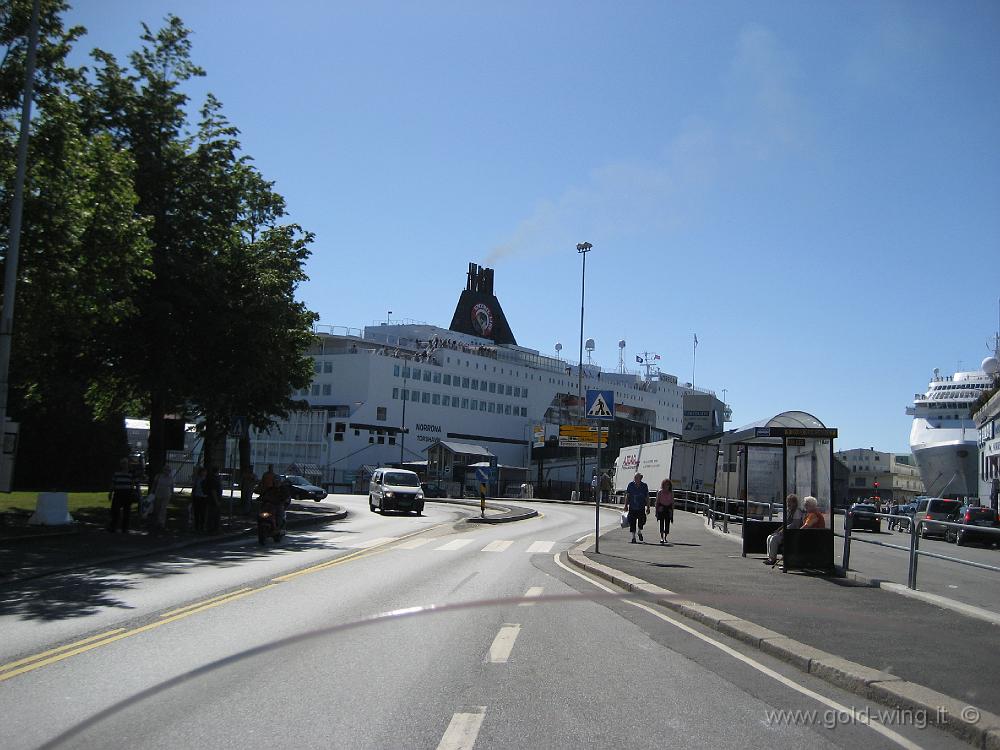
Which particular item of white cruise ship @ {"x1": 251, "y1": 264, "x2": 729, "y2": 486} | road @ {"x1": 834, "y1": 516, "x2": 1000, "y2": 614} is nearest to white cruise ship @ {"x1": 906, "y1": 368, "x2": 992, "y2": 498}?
white cruise ship @ {"x1": 251, "y1": 264, "x2": 729, "y2": 486}

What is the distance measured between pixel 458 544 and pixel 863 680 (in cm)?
1578

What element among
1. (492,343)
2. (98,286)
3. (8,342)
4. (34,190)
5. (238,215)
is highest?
(492,343)

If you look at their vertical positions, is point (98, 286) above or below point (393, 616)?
above

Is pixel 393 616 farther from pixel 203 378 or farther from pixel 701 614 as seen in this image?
pixel 203 378

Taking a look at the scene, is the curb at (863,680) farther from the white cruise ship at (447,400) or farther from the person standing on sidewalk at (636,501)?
the white cruise ship at (447,400)

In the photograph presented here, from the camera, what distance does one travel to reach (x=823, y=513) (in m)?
14.7

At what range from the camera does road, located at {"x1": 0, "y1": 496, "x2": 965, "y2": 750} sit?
5.12 m

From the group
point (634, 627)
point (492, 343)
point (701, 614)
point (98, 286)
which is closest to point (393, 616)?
point (634, 627)

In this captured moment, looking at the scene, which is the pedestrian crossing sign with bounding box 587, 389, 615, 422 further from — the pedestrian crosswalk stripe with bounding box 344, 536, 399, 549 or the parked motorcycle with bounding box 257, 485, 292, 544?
the parked motorcycle with bounding box 257, 485, 292, 544

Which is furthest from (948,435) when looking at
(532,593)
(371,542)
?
(532,593)

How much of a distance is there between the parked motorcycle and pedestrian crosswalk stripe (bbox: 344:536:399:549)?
1.73 m

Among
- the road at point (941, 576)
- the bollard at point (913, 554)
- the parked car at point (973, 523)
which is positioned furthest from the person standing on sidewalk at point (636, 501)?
the parked car at point (973, 523)

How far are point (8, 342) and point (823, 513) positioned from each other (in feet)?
46.7

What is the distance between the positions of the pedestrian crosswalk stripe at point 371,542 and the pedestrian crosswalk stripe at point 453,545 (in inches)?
61.0
